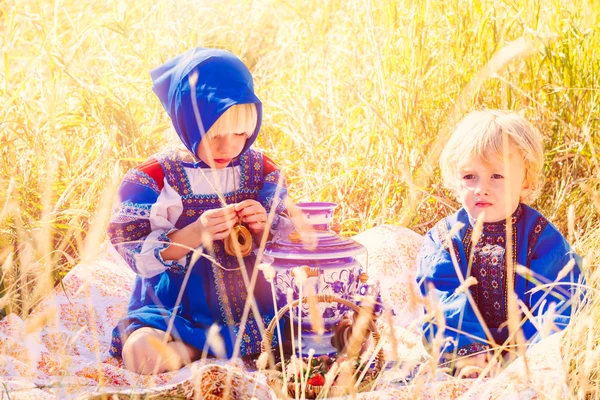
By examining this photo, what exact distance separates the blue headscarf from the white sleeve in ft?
0.66

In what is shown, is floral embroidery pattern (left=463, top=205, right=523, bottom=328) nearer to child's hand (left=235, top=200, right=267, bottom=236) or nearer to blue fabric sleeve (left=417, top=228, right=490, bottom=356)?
blue fabric sleeve (left=417, top=228, right=490, bottom=356)

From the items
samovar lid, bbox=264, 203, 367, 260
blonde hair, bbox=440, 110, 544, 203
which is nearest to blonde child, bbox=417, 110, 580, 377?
blonde hair, bbox=440, 110, 544, 203

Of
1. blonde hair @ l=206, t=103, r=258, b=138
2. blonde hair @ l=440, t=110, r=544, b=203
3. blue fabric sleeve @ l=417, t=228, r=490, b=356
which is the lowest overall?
blue fabric sleeve @ l=417, t=228, r=490, b=356

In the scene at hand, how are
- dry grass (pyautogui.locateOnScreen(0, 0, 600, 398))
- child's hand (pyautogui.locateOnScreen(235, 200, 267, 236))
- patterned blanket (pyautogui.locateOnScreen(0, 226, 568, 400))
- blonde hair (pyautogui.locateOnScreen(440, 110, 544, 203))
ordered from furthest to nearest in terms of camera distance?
dry grass (pyautogui.locateOnScreen(0, 0, 600, 398))
child's hand (pyautogui.locateOnScreen(235, 200, 267, 236))
blonde hair (pyautogui.locateOnScreen(440, 110, 544, 203))
patterned blanket (pyautogui.locateOnScreen(0, 226, 568, 400))

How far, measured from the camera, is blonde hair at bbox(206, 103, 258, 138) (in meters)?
2.77

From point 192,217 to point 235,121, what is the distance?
1.30 ft

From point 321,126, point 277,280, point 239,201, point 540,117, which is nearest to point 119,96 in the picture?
point 321,126

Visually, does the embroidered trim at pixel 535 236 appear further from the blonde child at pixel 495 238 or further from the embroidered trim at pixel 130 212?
the embroidered trim at pixel 130 212

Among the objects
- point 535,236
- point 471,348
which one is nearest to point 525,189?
point 535,236

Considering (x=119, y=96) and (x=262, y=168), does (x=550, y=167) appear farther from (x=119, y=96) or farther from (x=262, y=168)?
(x=119, y=96)

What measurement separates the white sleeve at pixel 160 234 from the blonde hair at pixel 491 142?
100cm

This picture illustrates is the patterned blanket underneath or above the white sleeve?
underneath

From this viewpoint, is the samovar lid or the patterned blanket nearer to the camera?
the patterned blanket

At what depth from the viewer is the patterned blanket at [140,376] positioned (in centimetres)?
178
